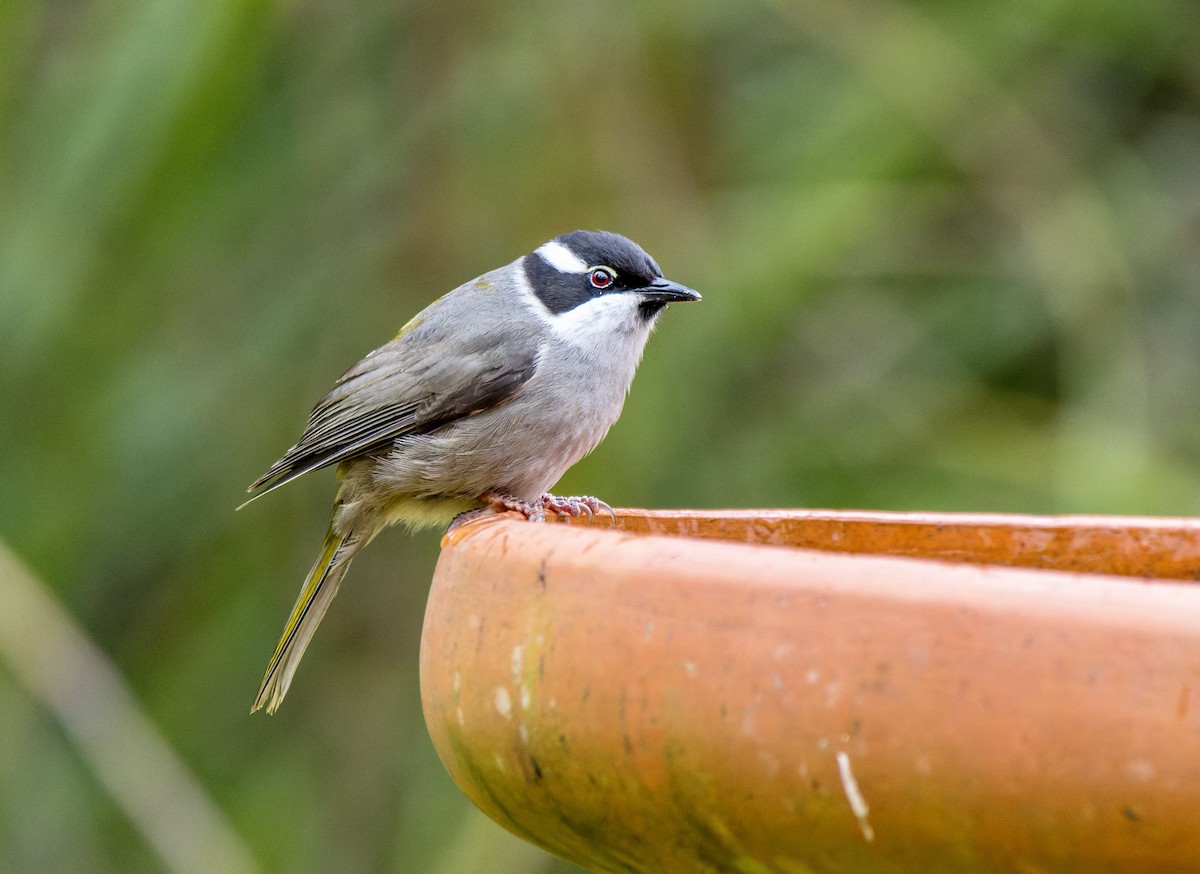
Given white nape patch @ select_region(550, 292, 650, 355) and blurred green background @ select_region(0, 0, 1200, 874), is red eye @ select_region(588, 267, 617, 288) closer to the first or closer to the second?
white nape patch @ select_region(550, 292, 650, 355)

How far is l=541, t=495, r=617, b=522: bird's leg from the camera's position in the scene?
11.6ft

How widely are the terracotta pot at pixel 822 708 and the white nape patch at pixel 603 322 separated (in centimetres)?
243

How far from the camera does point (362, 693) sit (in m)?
6.09

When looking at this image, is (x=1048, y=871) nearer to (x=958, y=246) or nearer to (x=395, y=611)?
(x=395, y=611)

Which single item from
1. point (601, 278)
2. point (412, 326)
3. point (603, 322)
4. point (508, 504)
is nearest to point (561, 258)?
point (601, 278)

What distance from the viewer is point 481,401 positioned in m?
4.21

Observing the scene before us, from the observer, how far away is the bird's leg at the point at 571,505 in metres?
3.52

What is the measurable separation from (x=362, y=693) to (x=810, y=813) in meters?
4.74

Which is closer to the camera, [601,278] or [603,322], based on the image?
[603,322]

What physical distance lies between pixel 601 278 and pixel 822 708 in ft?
10.2

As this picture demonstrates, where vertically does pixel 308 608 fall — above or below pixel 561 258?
below

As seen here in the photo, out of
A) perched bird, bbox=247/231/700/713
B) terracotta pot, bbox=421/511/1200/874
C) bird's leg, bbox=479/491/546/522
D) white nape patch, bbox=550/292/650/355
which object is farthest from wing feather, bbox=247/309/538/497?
terracotta pot, bbox=421/511/1200/874

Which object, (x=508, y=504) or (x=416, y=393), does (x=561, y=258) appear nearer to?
(x=416, y=393)

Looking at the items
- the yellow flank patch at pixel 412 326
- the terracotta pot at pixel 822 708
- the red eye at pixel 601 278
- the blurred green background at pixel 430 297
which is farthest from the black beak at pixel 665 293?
the terracotta pot at pixel 822 708
